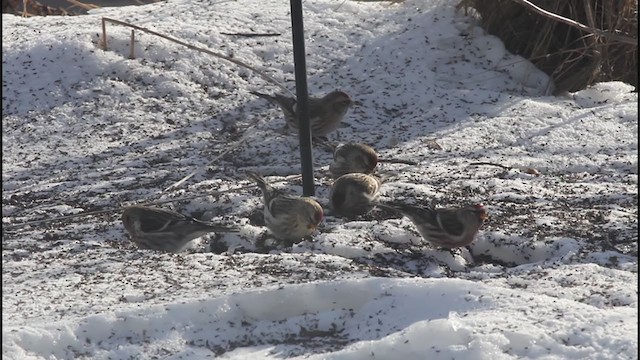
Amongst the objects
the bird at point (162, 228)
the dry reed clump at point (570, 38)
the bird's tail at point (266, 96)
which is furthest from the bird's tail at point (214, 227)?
the dry reed clump at point (570, 38)

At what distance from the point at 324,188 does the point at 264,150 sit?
1.90 ft

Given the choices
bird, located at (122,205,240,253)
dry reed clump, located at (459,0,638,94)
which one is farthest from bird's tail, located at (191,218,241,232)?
dry reed clump, located at (459,0,638,94)

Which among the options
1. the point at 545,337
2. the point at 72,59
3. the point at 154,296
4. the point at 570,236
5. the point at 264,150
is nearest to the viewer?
the point at 545,337

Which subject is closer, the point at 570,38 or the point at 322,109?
the point at 322,109

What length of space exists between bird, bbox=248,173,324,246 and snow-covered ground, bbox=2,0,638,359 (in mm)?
89

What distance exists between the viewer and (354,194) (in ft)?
Answer: 18.2

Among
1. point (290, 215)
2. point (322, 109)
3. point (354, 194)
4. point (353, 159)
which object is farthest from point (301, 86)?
point (322, 109)

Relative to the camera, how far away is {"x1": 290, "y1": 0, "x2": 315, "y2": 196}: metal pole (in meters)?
5.34

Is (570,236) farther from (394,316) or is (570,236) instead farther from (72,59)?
(72,59)

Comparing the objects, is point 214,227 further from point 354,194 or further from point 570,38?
point 570,38

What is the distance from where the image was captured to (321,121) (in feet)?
21.7

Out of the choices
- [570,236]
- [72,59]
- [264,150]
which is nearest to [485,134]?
[264,150]

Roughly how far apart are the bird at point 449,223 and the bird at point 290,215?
48 cm

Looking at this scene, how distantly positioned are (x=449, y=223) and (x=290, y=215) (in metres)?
0.72
